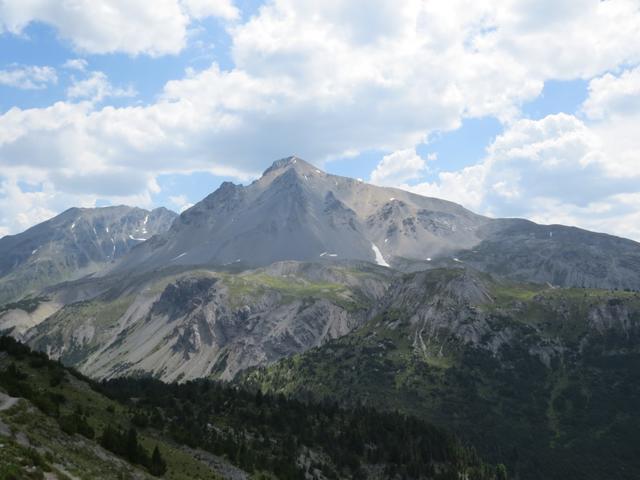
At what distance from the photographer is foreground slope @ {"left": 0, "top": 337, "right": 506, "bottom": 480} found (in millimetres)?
57250

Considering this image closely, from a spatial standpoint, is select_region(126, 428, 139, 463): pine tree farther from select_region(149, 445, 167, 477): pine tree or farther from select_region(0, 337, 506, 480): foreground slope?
select_region(149, 445, 167, 477): pine tree

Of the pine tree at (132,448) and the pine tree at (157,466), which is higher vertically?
the pine tree at (132,448)

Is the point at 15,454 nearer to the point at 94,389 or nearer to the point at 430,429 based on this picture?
the point at 94,389

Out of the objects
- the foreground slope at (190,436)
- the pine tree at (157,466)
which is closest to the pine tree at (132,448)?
the foreground slope at (190,436)

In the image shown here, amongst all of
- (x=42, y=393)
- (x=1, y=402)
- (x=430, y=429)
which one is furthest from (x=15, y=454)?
(x=430, y=429)

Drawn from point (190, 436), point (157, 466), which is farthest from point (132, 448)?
point (190, 436)

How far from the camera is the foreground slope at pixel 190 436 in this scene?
5725 cm

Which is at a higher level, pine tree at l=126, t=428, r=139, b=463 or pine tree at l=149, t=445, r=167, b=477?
pine tree at l=126, t=428, r=139, b=463

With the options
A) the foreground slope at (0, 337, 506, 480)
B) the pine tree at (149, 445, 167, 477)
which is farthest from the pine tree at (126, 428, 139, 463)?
the pine tree at (149, 445, 167, 477)

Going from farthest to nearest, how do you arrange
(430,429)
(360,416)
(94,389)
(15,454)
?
(430,429), (360,416), (94,389), (15,454)

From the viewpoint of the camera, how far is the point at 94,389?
106 meters

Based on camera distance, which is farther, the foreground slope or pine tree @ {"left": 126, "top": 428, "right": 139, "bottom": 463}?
pine tree @ {"left": 126, "top": 428, "right": 139, "bottom": 463}

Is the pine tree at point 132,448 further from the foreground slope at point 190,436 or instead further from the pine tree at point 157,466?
the pine tree at point 157,466

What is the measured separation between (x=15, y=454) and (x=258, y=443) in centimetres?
8577
